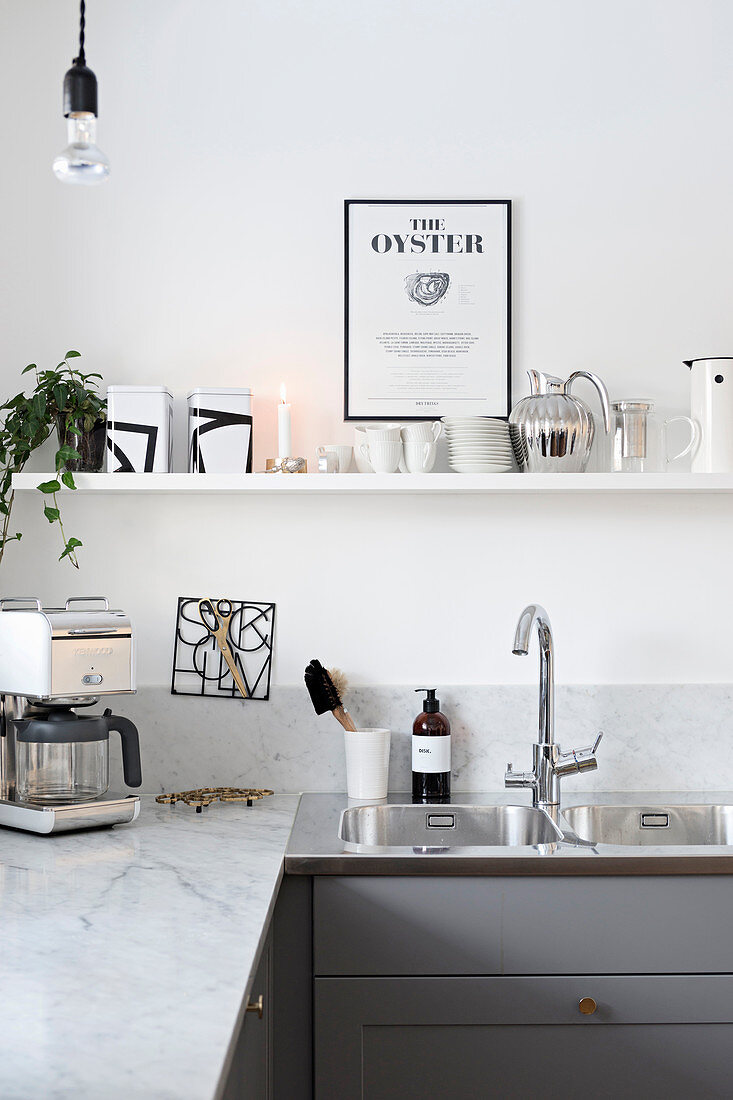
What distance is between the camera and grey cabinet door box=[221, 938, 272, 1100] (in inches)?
47.0

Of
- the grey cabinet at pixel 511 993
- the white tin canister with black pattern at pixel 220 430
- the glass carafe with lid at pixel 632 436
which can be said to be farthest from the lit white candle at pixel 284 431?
the grey cabinet at pixel 511 993

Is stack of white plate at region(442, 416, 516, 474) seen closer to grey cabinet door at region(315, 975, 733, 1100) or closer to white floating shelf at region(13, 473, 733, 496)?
white floating shelf at region(13, 473, 733, 496)

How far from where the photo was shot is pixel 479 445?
2100mm

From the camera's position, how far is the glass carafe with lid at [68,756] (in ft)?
5.84

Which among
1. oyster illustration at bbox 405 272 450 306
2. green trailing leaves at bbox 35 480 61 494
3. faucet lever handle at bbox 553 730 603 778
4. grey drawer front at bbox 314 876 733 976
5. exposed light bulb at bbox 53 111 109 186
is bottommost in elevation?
grey drawer front at bbox 314 876 733 976

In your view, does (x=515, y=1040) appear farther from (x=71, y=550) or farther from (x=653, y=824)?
(x=71, y=550)

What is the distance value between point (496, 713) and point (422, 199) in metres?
1.19

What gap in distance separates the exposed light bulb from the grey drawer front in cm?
114

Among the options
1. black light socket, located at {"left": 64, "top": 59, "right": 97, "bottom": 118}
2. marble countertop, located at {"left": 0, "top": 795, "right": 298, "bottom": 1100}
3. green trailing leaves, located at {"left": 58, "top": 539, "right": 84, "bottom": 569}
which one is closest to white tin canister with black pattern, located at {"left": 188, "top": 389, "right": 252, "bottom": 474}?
green trailing leaves, located at {"left": 58, "top": 539, "right": 84, "bottom": 569}

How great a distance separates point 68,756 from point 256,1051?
0.71 metres

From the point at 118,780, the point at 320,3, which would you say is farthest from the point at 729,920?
the point at 320,3

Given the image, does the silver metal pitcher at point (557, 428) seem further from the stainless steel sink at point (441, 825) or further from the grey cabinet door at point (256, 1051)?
the grey cabinet door at point (256, 1051)

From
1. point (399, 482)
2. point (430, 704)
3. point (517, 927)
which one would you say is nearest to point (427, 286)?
point (399, 482)

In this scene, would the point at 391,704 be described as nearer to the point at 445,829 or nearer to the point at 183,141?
the point at 445,829
